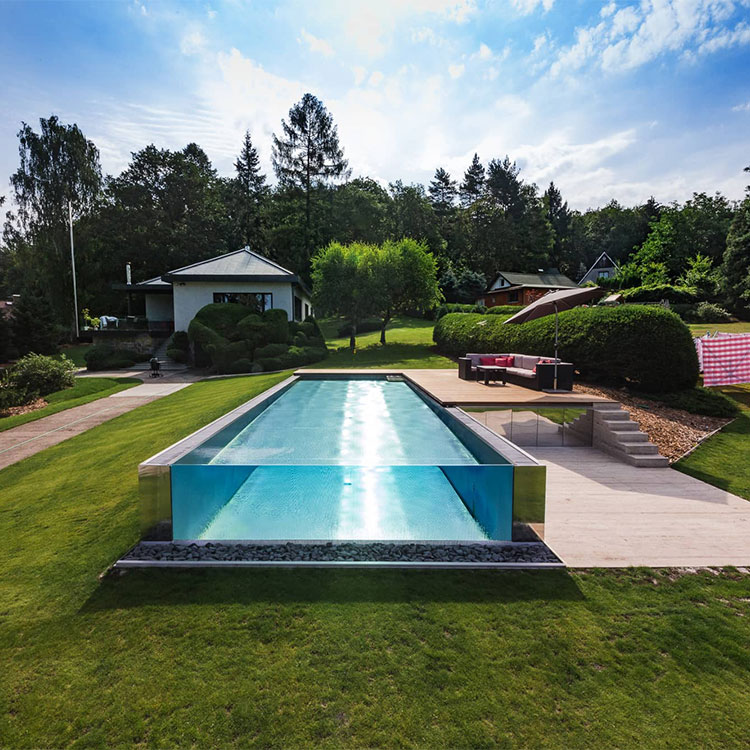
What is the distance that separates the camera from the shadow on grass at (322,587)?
3.24 m

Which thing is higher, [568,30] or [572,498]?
[568,30]

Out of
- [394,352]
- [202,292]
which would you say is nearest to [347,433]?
[394,352]

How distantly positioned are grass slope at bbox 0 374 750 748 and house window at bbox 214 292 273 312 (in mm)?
19497

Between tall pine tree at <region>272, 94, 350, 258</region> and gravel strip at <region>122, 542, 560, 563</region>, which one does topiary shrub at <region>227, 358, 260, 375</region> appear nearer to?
gravel strip at <region>122, 542, 560, 563</region>

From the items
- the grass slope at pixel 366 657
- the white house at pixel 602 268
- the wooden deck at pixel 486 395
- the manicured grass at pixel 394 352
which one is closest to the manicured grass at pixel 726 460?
the wooden deck at pixel 486 395

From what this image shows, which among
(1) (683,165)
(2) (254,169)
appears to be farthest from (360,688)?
(2) (254,169)

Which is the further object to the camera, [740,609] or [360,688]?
[740,609]

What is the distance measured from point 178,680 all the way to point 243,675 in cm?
38

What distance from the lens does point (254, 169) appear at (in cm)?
5003

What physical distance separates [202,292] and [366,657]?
22172 millimetres

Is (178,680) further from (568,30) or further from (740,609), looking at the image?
(568,30)

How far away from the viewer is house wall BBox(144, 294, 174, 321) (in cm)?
2586

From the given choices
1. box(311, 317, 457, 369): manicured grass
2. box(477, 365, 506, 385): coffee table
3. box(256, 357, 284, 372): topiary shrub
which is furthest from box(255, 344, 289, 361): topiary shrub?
box(477, 365, 506, 385): coffee table

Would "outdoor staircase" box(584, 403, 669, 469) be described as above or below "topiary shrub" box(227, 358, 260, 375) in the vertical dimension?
below
